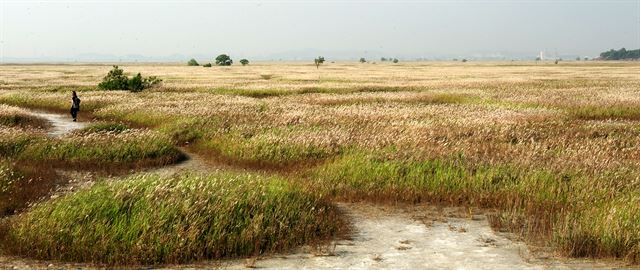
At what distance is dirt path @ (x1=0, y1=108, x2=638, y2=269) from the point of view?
7.82 m

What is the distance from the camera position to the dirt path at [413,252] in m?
7.82

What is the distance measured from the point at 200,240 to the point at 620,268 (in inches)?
254


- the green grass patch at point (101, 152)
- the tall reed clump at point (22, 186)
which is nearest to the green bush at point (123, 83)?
the green grass patch at point (101, 152)

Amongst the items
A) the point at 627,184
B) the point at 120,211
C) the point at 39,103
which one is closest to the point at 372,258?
the point at 120,211

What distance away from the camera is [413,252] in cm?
848

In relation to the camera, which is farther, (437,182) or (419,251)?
(437,182)

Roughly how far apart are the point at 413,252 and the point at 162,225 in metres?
4.15

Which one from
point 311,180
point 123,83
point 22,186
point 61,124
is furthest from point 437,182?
point 123,83

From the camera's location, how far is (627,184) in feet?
37.8

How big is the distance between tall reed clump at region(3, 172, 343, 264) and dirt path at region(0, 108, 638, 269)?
307 mm

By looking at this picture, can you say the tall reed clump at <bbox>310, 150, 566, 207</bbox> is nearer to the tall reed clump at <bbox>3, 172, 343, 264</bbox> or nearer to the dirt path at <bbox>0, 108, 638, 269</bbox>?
the dirt path at <bbox>0, 108, 638, 269</bbox>

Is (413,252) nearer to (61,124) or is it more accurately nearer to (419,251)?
(419,251)

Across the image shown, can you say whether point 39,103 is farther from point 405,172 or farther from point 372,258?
point 372,258

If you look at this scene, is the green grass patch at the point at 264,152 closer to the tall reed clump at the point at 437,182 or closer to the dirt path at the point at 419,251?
the tall reed clump at the point at 437,182
